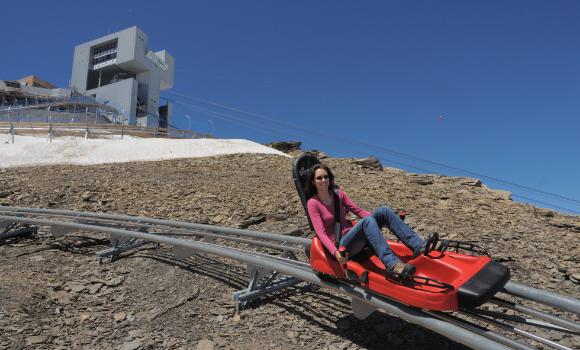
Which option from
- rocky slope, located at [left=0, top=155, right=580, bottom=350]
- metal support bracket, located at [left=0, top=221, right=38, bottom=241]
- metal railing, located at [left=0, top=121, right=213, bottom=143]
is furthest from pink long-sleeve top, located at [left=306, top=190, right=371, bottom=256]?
metal railing, located at [left=0, top=121, right=213, bottom=143]

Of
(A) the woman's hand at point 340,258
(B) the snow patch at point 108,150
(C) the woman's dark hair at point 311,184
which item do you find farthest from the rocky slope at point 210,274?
(B) the snow patch at point 108,150

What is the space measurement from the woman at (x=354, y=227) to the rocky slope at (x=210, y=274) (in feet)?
3.27

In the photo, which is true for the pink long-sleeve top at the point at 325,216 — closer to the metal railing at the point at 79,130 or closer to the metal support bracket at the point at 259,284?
the metal support bracket at the point at 259,284

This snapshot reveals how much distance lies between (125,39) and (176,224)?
60791 mm

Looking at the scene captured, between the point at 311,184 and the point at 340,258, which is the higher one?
the point at 311,184

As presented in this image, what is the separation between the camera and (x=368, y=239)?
3814 mm

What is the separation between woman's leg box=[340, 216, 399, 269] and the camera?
12.0 ft

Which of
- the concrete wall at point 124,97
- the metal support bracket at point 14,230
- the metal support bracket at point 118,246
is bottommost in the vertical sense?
the metal support bracket at point 14,230

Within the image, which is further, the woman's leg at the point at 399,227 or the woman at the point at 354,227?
the woman's leg at the point at 399,227

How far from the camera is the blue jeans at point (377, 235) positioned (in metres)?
3.72

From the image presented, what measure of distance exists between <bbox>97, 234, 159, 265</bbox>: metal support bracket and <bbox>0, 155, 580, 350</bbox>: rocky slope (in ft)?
0.41

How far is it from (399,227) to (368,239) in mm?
338

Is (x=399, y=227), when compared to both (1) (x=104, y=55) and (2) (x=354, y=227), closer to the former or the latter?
(2) (x=354, y=227)

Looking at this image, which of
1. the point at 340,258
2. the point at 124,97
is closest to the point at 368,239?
the point at 340,258
